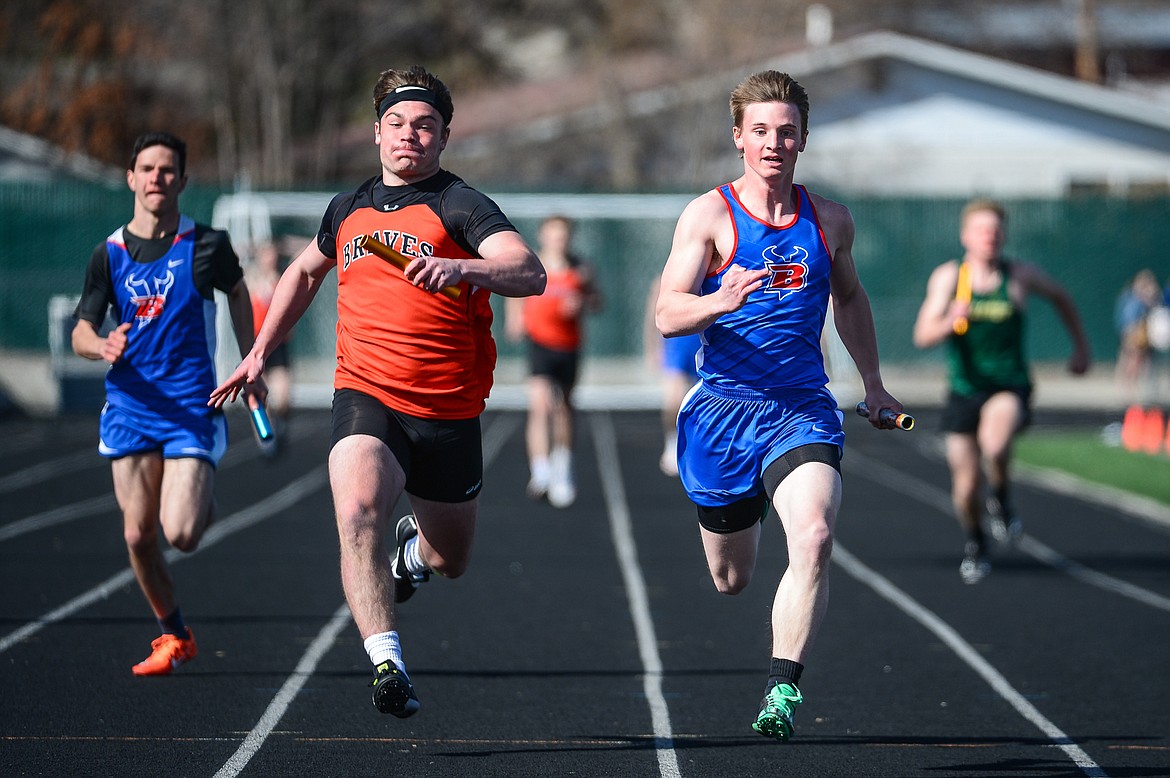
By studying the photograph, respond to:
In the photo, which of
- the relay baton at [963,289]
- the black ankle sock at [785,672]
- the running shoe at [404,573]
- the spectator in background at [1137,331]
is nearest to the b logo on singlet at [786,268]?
the black ankle sock at [785,672]

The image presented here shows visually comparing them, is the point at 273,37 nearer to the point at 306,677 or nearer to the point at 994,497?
the point at 994,497

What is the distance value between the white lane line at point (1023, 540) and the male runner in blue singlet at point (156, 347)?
19.4ft

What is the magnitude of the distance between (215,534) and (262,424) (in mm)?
6174

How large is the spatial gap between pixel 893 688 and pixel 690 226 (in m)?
2.73

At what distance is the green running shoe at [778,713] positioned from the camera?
502 centimetres

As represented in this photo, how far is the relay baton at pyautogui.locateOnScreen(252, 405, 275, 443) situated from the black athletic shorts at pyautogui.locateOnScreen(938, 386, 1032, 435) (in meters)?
5.22

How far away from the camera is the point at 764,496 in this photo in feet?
18.9

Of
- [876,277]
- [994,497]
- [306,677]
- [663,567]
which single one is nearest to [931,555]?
[994,497]

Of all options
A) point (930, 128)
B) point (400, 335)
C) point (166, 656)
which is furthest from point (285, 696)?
point (930, 128)

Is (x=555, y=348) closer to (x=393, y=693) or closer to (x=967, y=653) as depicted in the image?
(x=967, y=653)

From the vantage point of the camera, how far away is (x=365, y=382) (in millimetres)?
5656

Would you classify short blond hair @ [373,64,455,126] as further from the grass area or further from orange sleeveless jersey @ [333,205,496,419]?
the grass area

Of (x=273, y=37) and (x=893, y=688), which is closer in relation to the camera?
(x=893, y=688)

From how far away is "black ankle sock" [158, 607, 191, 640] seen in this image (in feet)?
22.7
